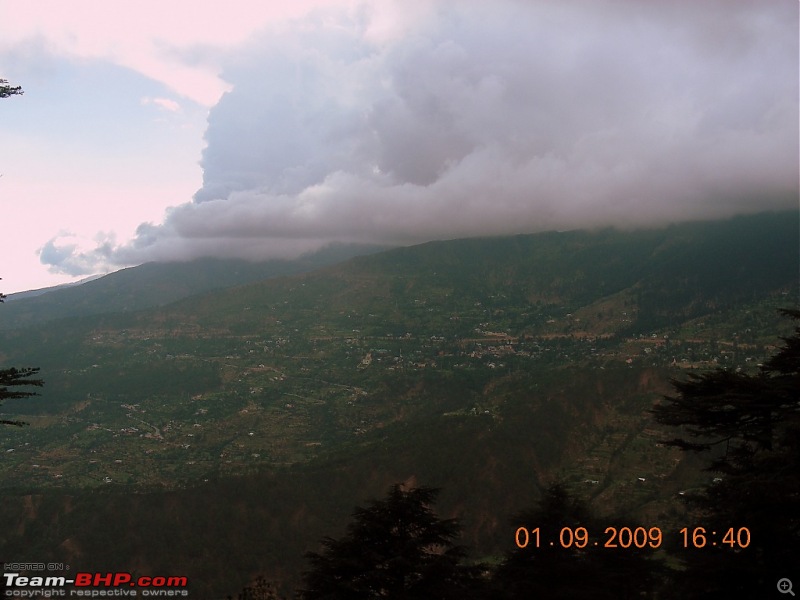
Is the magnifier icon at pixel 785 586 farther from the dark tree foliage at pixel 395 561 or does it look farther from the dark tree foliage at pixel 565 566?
the dark tree foliage at pixel 395 561

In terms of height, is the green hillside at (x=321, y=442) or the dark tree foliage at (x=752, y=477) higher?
the dark tree foliage at (x=752, y=477)

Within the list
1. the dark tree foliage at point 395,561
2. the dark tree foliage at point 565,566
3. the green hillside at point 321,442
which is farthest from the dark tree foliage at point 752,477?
the green hillside at point 321,442

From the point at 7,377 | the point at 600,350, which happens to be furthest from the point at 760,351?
the point at 7,377

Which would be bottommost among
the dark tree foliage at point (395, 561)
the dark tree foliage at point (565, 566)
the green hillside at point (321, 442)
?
the green hillside at point (321, 442)

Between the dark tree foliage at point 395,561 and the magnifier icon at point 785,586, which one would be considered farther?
the dark tree foliage at point 395,561

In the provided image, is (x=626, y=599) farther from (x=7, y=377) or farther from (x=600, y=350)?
(x=600, y=350)

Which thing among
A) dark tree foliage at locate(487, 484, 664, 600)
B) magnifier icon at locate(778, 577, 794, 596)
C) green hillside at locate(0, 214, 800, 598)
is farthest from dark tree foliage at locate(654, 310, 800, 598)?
green hillside at locate(0, 214, 800, 598)
